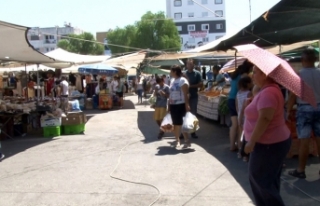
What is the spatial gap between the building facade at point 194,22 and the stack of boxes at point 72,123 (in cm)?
8808

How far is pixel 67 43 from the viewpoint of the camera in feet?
295

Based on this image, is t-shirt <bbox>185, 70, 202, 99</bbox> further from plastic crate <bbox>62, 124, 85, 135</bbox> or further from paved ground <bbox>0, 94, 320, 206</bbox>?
plastic crate <bbox>62, 124, 85, 135</bbox>

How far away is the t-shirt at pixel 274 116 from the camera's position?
4129mm

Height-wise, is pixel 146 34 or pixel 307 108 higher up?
pixel 146 34

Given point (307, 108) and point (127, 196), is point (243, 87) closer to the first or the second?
point (307, 108)

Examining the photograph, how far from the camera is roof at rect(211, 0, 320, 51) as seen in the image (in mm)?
5782

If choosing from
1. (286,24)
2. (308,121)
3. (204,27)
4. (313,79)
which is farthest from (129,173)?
(204,27)

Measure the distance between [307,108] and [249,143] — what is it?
8.30 feet

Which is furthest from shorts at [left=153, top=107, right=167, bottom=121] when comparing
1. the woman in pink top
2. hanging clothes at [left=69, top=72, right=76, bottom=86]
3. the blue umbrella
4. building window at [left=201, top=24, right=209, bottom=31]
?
building window at [left=201, top=24, right=209, bottom=31]

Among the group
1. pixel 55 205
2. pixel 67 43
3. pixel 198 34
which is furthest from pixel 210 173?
pixel 198 34

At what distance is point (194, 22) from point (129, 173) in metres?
97.5

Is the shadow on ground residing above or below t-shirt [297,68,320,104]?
below

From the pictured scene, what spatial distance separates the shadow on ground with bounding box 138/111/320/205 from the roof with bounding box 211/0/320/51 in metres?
2.10

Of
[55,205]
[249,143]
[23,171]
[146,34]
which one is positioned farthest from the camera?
[146,34]
